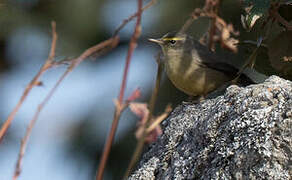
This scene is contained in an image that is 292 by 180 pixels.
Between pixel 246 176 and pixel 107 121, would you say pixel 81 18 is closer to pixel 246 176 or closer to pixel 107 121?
pixel 107 121

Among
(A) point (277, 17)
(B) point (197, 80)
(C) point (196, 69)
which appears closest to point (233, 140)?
(A) point (277, 17)

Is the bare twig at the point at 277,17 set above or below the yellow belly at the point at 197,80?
above

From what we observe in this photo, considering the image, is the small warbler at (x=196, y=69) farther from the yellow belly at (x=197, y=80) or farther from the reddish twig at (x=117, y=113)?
the reddish twig at (x=117, y=113)

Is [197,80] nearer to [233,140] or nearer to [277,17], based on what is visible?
[277,17]

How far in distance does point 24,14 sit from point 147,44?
1401mm

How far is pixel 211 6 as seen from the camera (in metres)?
3.79

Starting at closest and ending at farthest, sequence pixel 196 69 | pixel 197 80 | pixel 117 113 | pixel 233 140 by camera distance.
Answer: 1. pixel 233 140
2. pixel 117 113
3. pixel 197 80
4. pixel 196 69

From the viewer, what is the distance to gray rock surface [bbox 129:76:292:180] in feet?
7.88

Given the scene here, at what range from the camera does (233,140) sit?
8.34ft

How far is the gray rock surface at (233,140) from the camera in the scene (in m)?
2.40

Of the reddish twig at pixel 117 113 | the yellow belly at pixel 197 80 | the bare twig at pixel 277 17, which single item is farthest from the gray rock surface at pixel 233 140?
the yellow belly at pixel 197 80

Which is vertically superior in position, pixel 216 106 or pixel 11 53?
pixel 216 106

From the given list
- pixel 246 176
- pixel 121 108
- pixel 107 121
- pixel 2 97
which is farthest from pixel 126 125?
pixel 246 176

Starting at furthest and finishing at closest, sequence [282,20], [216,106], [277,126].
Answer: [282,20] → [216,106] → [277,126]
